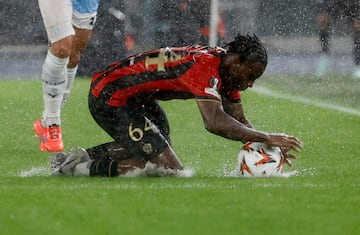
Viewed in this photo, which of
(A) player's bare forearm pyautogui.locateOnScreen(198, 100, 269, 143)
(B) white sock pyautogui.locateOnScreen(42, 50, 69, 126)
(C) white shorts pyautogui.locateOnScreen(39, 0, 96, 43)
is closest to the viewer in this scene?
(A) player's bare forearm pyautogui.locateOnScreen(198, 100, 269, 143)

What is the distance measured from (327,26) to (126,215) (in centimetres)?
1594

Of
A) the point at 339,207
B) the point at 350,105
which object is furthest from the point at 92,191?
the point at 350,105

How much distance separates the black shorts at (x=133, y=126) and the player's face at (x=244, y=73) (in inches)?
24.6

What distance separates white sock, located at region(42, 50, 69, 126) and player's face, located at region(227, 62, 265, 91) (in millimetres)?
1922

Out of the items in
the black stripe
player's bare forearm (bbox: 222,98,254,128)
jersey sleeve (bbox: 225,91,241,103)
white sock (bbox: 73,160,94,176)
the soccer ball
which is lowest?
white sock (bbox: 73,160,94,176)

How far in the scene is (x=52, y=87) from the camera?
10.0 m

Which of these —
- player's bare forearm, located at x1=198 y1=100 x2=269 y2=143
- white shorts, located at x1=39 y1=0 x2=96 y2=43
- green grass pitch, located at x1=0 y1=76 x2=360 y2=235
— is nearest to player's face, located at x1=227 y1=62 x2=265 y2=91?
player's bare forearm, located at x1=198 y1=100 x2=269 y2=143

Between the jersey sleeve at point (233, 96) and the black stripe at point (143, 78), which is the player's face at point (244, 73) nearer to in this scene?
the black stripe at point (143, 78)

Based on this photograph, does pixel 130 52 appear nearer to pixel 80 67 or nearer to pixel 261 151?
pixel 80 67

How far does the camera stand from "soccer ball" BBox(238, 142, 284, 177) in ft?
27.5

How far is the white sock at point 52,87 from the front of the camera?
A: 9875mm

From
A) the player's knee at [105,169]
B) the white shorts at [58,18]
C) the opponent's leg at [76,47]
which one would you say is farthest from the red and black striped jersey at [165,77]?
the opponent's leg at [76,47]

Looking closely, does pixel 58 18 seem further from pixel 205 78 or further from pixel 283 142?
pixel 283 142

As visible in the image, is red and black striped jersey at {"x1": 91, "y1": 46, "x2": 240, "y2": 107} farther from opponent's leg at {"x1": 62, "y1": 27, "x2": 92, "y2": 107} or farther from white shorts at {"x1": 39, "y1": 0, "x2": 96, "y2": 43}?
opponent's leg at {"x1": 62, "y1": 27, "x2": 92, "y2": 107}
